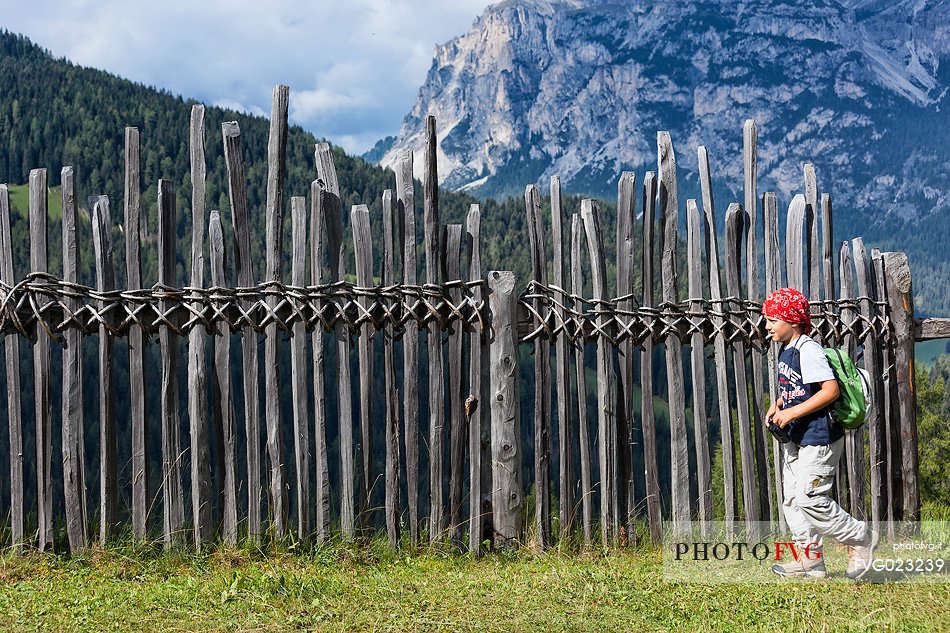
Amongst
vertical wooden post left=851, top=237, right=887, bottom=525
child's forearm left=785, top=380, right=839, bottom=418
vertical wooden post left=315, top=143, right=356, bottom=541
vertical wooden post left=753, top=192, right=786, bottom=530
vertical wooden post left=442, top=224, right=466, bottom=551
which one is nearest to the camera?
child's forearm left=785, top=380, right=839, bottom=418

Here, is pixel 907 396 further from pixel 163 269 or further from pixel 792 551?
pixel 163 269

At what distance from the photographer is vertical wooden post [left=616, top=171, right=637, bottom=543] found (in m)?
5.38

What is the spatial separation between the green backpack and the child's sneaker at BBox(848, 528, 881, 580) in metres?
0.66

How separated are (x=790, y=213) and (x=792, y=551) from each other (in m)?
2.49

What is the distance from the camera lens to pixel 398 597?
4.10m

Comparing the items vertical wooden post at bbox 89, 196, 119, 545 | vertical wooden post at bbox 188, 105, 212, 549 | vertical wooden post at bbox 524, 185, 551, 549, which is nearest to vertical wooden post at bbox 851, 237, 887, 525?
vertical wooden post at bbox 524, 185, 551, 549

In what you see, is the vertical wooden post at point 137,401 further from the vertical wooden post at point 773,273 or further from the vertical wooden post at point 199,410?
the vertical wooden post at point 773,273

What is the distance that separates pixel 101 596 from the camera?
412 cm

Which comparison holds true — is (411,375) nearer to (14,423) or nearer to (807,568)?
(14,423)

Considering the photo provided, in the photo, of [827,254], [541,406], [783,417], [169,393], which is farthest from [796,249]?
[169,393]

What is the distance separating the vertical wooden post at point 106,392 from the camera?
4836 mm

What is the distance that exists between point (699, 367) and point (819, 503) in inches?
51.2

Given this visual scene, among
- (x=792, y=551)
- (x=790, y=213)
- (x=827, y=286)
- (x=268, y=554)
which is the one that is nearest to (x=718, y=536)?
(x=792, y=551)

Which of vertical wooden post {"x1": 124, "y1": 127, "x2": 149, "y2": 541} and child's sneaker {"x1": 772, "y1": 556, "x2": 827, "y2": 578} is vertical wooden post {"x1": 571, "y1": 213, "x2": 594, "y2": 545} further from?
vertical wooden post {"x1": 124, "y1": 127, "x2": 149, "y2": 541}
